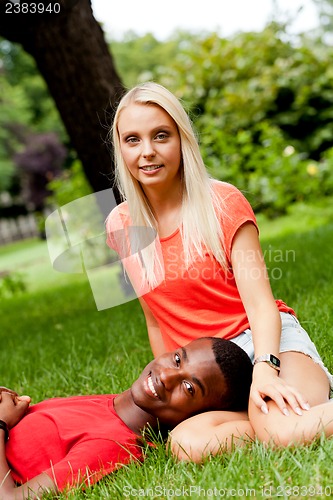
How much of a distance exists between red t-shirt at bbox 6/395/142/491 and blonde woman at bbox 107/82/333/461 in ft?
1.13

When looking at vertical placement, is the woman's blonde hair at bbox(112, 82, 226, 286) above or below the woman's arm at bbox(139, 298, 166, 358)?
above

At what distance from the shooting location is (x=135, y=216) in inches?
105

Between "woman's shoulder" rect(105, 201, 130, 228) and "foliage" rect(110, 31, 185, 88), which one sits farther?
"foliage" rect(110, 31, 185, 88)

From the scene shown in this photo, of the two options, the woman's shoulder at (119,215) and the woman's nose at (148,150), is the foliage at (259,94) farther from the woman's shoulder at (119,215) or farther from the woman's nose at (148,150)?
the woman's nose at (148,150)

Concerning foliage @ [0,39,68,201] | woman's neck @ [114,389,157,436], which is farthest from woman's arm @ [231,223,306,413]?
foliage @ [0,39,68,201]

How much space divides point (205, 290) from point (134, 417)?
531 mm

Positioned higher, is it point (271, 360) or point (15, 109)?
point (15, 109)

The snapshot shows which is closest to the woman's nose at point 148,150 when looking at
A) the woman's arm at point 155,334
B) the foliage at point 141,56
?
the woman's arm at point 155,334

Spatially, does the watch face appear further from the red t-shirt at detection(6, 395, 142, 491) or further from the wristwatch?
the red t-shirt at detection(6, 395, 142, 491)

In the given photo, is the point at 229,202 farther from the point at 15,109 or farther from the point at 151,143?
the point at 15,109

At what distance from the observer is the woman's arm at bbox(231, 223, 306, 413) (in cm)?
207

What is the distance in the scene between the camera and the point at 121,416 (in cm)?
231

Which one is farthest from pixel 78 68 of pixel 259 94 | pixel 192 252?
pixel 259 94

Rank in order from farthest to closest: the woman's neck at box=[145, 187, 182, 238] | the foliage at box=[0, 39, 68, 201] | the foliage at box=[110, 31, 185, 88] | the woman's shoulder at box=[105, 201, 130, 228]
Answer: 1. the foliage at box=[110, 31, 185, 88]
2. the foliage at box=[0, 39, 68, 201]
3. the woman's shoulder at box=[105, 201, 130, 228]
4. the woman's neck at box=[145, 187, 182, 238]
